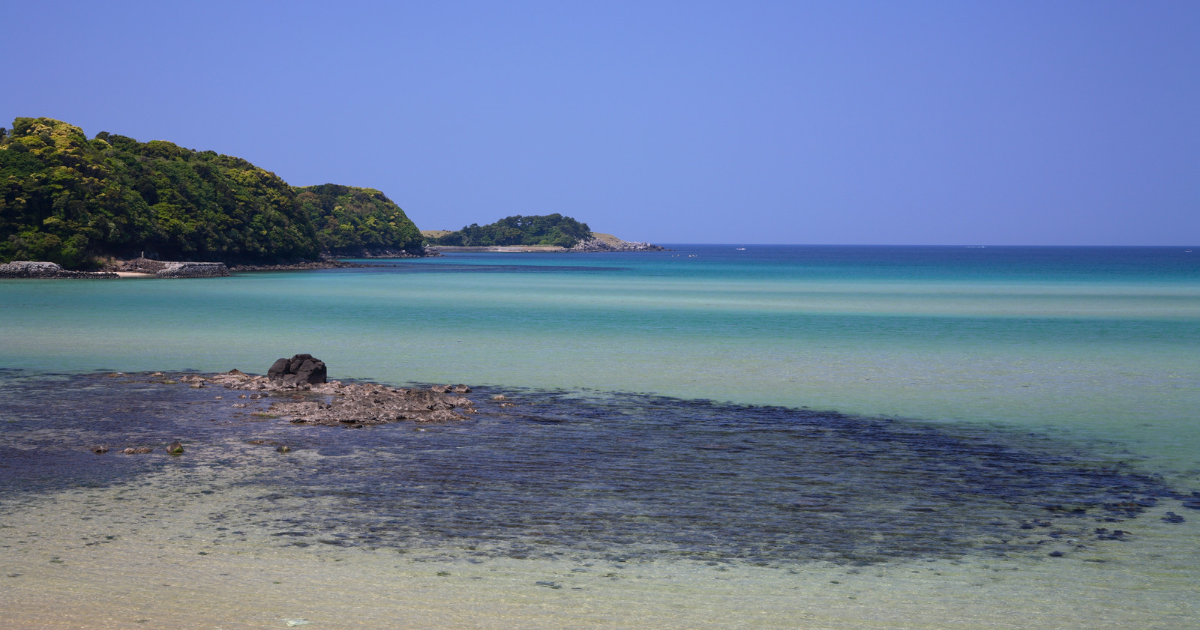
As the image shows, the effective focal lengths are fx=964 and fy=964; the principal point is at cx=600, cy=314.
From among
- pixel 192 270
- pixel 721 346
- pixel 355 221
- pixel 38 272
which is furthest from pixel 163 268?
pixel 355 221

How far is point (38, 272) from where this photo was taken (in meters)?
72.8

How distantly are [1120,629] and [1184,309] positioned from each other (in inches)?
2100

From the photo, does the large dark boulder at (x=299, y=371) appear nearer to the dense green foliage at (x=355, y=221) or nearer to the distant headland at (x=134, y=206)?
the distant headland at (x=134, y=206)

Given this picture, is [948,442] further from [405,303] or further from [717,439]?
[405,303]

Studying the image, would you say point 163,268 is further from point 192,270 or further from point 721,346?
point 721,346

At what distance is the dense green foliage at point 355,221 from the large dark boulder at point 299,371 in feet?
463

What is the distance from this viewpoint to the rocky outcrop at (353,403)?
16375mm

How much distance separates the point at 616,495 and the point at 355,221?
554ft

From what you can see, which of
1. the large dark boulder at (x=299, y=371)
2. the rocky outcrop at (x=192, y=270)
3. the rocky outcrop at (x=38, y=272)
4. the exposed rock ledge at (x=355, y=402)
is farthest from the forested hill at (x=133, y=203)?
the exposed rock ledge at (x=355, y=402)

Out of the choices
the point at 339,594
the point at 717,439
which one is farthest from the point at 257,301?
the point at 339,594

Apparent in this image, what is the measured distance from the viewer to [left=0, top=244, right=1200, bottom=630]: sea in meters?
7.98

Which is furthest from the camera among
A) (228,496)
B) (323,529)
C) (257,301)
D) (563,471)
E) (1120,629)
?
(257,301)

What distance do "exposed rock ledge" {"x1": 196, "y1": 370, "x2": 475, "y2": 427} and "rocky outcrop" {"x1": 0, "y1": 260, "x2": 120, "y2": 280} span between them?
206ft

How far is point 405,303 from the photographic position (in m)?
53.1
